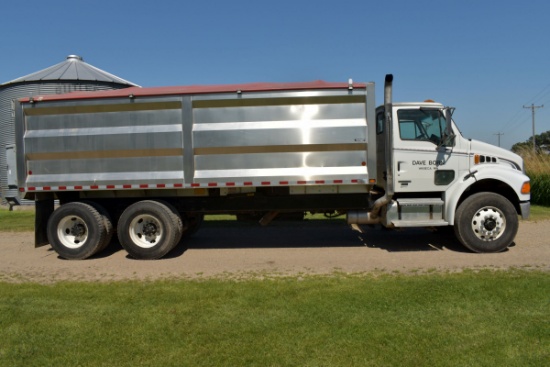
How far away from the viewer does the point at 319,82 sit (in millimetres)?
7465

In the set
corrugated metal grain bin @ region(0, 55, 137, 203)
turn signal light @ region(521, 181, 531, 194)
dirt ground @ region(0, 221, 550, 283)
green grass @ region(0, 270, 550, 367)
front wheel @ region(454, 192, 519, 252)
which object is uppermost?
corrugated metal grain bin @ region(0, 55, 137, 203)

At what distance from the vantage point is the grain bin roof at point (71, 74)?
822 inches

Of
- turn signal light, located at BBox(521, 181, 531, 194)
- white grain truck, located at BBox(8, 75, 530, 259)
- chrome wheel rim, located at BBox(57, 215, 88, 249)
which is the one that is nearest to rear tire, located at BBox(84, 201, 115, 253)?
white grain truck, located at BBox(8, 75, 530, 259)

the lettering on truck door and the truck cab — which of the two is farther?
the lettering on truck door

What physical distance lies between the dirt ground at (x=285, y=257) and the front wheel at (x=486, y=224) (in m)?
0.21

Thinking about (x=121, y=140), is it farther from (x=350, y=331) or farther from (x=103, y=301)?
(x=350, y=331)

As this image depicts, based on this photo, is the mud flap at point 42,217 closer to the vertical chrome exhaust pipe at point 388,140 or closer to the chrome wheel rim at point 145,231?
the chrome wheel rim at point 145,231

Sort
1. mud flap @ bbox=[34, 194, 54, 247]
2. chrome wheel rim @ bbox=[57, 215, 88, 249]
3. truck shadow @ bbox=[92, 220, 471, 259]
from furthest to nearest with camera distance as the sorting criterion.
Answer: truck shadow @ bbox=[92, 220, 471, 259], mud flap @ bbox=[34, 194, 54, 247], chrome wheel rim @ bbox=[57, 215, 88, 249]

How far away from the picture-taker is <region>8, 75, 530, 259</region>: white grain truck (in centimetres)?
729

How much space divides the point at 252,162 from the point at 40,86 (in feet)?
58.4

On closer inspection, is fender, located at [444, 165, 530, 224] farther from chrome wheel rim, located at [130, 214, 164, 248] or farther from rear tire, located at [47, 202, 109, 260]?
rear tire, located at [47, 202, 109, 260]

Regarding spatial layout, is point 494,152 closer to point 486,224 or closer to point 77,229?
point 486,224

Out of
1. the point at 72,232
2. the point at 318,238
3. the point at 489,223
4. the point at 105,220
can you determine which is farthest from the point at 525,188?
the point at 72,232

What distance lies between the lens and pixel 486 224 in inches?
292
